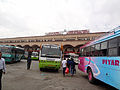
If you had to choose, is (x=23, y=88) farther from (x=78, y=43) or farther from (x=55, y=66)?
(x=78, y=43)

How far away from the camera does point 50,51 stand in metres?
12.1

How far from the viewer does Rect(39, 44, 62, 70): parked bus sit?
11.3 metres

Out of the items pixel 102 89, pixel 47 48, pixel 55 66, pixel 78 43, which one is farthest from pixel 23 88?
pixel 78 43

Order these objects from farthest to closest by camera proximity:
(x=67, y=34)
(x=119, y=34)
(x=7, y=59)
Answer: (x=67, y=34) < (x=7, y=59) < (x=119, y=34)

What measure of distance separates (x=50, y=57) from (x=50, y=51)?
0.80m

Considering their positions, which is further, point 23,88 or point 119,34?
point 23,88

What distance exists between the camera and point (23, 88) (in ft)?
18.9

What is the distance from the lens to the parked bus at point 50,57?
11.3 metres

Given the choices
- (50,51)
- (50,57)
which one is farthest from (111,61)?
(50,51)

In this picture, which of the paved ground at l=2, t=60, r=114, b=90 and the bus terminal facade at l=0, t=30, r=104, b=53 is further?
the bus terminal facade at l=0, t=30, r=104, b=53

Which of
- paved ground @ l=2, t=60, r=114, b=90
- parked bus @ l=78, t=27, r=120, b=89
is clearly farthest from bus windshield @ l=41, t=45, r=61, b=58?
parked bus @ l=78, t=27, r=120, b=89

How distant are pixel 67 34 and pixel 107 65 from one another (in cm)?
4037

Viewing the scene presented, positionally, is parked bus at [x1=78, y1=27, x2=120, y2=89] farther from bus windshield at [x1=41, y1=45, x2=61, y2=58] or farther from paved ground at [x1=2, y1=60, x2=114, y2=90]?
bus windshield at [x1=41, y1=45, x2=61, y2=58]

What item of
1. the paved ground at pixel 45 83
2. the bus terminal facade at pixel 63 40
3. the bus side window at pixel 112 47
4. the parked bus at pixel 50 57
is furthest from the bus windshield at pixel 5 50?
the bus terminal facade at pixel 63 40
